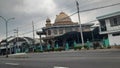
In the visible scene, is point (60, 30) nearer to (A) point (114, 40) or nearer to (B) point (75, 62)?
(A) point (114, 40)

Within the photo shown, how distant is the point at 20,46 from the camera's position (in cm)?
8162

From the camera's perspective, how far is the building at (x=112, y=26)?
44.7 m

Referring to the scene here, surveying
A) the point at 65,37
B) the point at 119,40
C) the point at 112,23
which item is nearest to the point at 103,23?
the point at 112,23

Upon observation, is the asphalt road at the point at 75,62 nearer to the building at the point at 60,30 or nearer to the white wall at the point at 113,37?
the white wall at the point at 113,37

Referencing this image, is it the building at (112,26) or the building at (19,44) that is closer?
the building at (112,26)

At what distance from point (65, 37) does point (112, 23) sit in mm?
13936

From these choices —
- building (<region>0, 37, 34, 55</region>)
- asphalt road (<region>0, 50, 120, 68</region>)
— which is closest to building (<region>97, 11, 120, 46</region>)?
asphalt road (<region>0, 50, 120, 68</region>)

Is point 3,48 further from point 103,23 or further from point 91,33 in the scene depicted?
point 103,23

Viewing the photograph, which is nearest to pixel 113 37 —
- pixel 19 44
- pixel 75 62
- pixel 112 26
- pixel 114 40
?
pixel 114 40

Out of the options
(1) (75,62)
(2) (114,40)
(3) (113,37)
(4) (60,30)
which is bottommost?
(1) (75,62)

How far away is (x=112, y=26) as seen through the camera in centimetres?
4603

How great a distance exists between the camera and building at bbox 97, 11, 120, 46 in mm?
44688

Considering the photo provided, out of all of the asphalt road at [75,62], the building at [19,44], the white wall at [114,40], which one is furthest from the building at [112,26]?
the building at [19,44]

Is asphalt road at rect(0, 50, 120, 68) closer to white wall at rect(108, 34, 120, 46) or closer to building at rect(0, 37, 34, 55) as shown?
white wall at rect(108, 34, 120, 46)
